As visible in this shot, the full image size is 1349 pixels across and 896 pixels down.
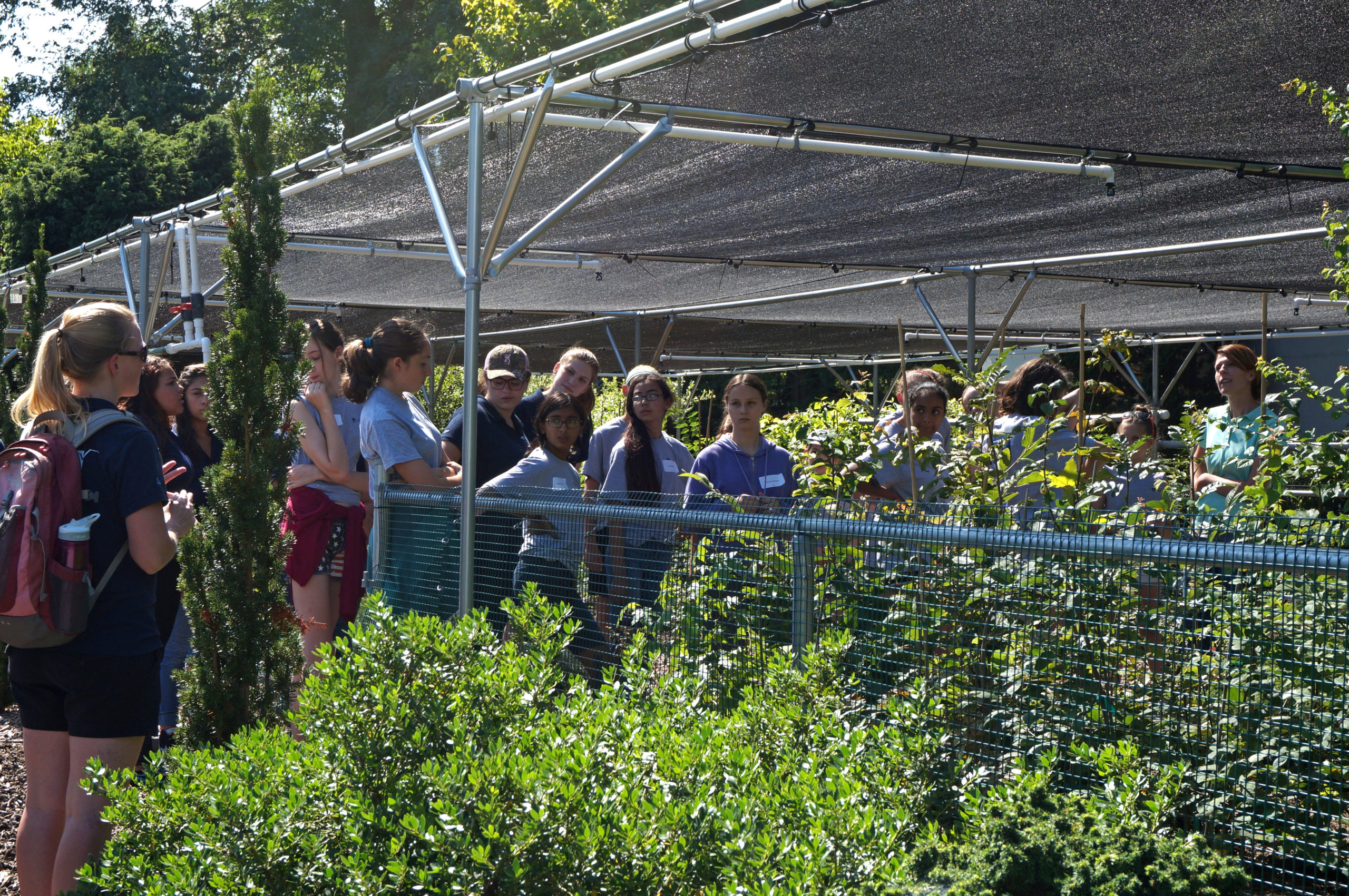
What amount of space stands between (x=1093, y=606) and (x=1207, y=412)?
10.5ft

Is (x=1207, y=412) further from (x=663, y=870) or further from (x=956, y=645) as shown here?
(x=663, y=870)

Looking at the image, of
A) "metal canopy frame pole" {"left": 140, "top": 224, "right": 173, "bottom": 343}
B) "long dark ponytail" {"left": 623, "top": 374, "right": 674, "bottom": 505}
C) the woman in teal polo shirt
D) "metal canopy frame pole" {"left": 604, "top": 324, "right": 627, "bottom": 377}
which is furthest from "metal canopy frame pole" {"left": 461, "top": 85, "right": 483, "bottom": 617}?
"metal canopy frame pole" {"left": 604, "top": 324, "right": 627, "bottom": 377}

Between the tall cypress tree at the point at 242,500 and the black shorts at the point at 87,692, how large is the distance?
1.60ft

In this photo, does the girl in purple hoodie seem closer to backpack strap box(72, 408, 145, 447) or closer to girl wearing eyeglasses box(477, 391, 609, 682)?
girl wearing eyeglasses box(477, 391, 609, 682)

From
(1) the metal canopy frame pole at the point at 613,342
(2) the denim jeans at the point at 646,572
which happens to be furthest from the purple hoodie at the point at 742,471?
(1) the metal canopy frame pole at the point at 613,342

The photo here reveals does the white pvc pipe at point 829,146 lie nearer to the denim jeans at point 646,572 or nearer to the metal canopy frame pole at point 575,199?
the metal canopy frame pole at point 575,199

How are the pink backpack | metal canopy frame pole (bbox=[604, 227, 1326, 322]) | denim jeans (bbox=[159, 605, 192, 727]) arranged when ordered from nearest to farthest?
the pink backpack < denim jeans (bbox=[159, 605, 192, 727]) < metal canopy frame pole (bbox=[604, 227, 1326, 322])

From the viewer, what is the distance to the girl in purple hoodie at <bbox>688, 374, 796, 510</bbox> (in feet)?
15.3

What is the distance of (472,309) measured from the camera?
161 inches

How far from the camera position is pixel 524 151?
397cm

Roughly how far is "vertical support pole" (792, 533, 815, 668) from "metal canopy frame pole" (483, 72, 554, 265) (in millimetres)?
1778

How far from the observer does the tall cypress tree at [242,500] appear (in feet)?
11.2

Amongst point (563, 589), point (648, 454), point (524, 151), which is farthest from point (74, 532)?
point (648, 454)

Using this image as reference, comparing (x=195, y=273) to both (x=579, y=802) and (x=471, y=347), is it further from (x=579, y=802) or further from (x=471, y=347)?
(x=579, y=802)
